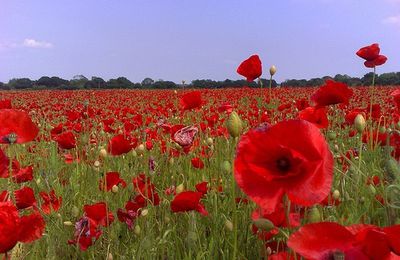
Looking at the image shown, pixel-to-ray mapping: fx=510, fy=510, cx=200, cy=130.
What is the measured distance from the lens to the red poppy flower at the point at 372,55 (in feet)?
8.50

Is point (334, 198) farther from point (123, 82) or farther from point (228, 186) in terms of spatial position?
point (123, 82)

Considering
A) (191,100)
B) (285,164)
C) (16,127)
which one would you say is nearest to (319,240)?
(285,164)

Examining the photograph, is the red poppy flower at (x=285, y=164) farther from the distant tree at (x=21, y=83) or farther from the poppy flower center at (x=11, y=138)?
the distant tree at (x=21, y=83)

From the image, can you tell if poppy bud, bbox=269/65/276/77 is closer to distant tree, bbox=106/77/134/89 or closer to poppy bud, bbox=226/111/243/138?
poppy bud, bbox=226/111/243/138

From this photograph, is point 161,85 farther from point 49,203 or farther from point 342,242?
point 342,242

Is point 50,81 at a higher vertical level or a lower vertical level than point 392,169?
lower

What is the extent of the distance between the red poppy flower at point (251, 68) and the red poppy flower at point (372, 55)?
74 centimetres

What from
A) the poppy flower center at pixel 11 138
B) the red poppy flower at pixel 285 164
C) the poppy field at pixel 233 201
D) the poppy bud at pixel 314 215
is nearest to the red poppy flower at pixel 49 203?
the poppy field at pixel 233 201

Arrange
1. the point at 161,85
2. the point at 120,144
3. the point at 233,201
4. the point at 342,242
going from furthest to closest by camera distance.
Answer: the point at 161,85
the point at 120,144
the point at 233,201
the point at 342,242

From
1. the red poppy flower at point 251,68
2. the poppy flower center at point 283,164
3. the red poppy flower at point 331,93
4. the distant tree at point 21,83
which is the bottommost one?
the distant tree at point 21,83

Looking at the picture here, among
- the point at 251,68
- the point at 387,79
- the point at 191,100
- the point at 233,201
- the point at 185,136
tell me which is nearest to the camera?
the point at 233,201

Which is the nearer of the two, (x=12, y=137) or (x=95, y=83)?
(x=12, y=137)

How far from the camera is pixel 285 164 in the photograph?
2.82ft

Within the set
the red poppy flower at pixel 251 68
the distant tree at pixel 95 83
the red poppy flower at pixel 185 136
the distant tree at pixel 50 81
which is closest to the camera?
the red poppy flower at pixel 185 136
